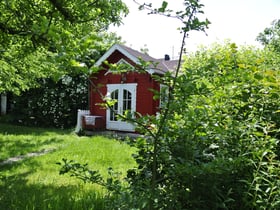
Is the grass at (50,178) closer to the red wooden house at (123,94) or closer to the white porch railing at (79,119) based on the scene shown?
the red wooden house at (123,94)

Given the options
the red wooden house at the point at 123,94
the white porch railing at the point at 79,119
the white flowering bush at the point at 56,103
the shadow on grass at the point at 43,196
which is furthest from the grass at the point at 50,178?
the white flowering bush at the point at 56,103

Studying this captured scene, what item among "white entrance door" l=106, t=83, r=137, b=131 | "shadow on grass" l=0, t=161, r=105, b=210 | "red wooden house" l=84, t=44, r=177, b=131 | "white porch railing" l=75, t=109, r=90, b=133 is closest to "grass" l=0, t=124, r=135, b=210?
"shadow on grass" l=0, t=161, r=105, b=210

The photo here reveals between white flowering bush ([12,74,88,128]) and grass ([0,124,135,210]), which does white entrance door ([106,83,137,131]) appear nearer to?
grass ([0,124,135,210])

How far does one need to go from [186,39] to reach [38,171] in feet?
17.9

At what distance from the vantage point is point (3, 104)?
21.3 m

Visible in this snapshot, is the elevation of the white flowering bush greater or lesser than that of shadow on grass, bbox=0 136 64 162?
greater

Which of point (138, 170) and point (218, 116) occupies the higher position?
point (218, 116)

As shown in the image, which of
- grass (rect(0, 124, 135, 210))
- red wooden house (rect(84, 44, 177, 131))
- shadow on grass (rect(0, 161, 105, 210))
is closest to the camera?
shadow on grass (rect(0, 161, 105, 210))

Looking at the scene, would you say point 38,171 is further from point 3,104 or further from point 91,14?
point 3,104

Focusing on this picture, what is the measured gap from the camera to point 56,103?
17.0m

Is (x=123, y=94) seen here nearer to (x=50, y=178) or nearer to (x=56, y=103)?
(x=56, y=103)

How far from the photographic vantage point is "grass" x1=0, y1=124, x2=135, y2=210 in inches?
148

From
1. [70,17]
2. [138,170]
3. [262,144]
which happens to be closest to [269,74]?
[262,144]

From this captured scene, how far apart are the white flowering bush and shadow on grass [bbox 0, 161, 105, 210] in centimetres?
1161
